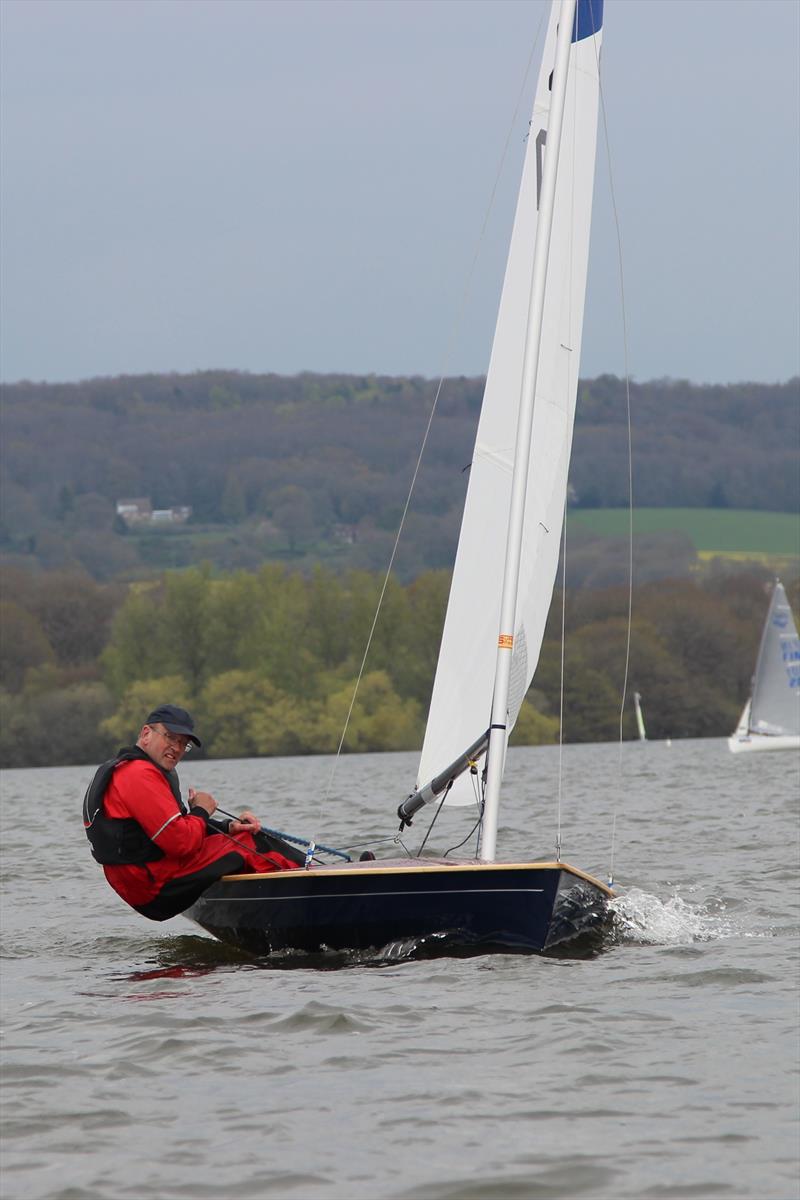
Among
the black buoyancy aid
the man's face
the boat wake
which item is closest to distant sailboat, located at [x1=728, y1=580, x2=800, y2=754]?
the boat wake

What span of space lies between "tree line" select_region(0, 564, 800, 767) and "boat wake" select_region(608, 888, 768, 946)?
59.5 meters

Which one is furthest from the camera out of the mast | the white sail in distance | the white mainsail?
the white sail in distance

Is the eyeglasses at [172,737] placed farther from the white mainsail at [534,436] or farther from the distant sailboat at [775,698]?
the distant sailboat at [775,698]

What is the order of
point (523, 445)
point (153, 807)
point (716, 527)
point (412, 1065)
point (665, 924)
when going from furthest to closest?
point (716, 527) → point (665, 924) → point (523, 445) → point (153, 807) → point (412, 1065)

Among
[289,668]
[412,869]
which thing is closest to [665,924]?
[412,869]

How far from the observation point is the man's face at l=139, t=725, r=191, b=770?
10148mm

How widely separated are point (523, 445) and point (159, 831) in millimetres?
3141

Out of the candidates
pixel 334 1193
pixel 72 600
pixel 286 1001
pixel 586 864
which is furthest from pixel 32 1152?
pixel 72 600

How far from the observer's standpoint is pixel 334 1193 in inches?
214

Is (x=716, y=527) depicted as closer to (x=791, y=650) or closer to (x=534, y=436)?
(x=791, y=650)

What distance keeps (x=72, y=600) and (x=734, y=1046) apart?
3439 inches

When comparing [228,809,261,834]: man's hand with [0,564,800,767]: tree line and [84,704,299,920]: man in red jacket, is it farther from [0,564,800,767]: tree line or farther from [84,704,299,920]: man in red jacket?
[0,564,800,767]: tree line

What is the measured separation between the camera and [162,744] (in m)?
10.1

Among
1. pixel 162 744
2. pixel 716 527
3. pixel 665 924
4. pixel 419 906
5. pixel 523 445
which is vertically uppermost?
pixel 523 445
